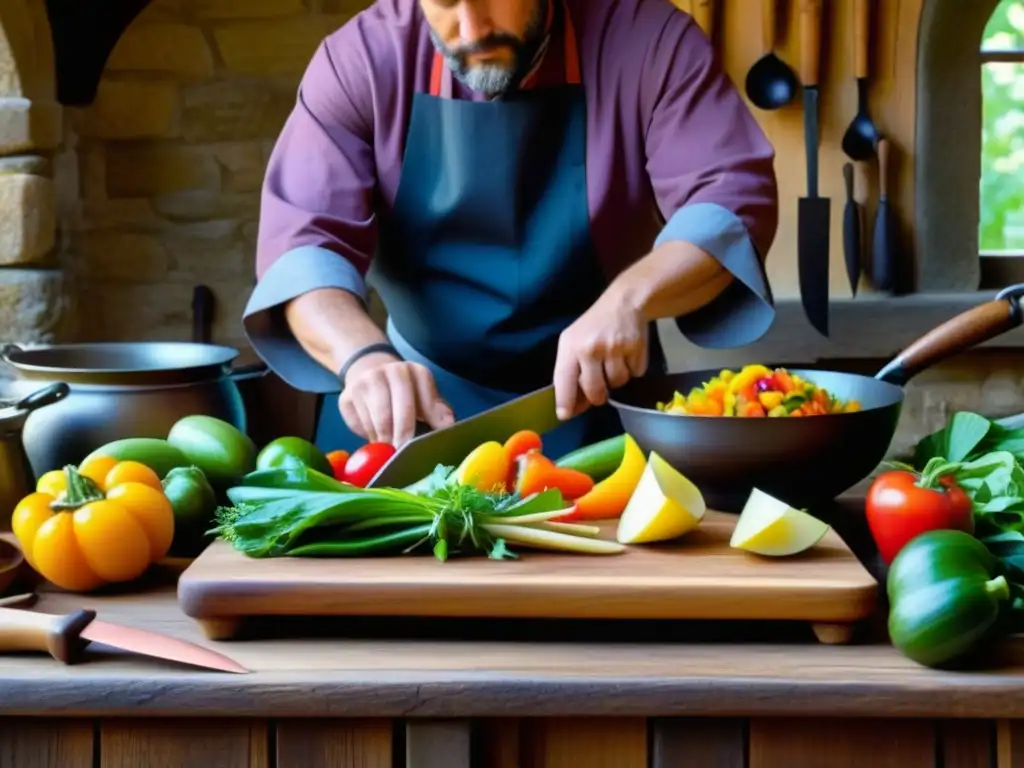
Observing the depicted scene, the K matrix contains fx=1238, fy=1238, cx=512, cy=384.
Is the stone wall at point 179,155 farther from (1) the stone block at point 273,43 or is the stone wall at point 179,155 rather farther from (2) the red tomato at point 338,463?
(2) the red tomato at point 338,463

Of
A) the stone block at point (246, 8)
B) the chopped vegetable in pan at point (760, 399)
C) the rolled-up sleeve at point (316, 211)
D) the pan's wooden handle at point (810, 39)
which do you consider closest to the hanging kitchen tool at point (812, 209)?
the pan's wooden handle at point (810, 39)

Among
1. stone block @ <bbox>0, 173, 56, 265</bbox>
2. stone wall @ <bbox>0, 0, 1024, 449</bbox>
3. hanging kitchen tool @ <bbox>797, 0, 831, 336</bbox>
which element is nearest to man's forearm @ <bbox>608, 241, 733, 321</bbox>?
hanging kitchen tool @ <bbox>797, 0, 831, 336</bbox>

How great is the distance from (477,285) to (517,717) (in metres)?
1.10

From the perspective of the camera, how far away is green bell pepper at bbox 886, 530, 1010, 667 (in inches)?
35.8

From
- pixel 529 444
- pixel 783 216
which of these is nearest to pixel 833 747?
pixel 529 444

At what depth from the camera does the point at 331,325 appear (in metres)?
1.65

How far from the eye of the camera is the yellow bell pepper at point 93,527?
1.11 m

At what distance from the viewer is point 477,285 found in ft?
6.43

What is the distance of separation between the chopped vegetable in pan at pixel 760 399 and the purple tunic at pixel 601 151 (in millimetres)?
451

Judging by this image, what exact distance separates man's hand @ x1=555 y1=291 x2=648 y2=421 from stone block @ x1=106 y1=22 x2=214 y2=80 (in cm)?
260

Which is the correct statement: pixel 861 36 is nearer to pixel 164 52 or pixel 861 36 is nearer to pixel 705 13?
pixel 705 13

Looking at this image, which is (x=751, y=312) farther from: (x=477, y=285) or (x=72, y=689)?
(x=72, y=689)

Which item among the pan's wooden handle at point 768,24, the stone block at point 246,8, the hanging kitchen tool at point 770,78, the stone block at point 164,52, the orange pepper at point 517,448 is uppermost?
the stone block at point 246,8

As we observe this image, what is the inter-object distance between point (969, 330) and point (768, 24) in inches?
74.6
